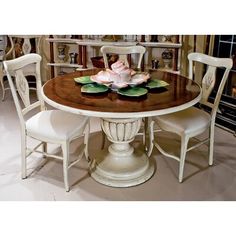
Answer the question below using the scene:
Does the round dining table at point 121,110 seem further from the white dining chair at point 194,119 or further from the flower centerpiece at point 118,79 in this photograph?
the white dining chair at point 194,119

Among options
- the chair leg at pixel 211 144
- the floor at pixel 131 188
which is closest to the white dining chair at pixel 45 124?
the floor at pixel 131 188

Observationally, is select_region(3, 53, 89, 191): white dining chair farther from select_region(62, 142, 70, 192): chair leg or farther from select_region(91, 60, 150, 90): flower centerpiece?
select_region(91, 60, 150, 90): flower centerpiece

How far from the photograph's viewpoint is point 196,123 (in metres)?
2.55

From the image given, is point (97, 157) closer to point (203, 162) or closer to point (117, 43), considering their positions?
point (203, 162)

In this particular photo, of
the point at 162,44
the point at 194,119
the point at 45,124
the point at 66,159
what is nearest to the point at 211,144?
the point at 194,119

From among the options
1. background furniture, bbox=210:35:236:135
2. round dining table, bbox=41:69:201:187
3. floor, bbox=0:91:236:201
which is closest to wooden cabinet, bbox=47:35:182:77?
background furniture, bbox=210:35:236:135

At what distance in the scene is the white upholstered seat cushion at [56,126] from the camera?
2379mm

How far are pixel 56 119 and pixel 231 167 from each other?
149cm

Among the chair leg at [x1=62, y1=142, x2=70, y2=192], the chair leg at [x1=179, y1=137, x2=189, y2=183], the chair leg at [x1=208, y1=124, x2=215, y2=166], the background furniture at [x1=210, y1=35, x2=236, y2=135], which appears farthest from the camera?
the background furniture at [x1=210, y1=35, x2=236, y2=135]

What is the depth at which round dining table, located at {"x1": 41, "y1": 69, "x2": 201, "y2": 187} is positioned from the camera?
2.10 meters

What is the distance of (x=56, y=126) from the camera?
244cm

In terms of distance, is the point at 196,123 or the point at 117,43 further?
the point at 117,43

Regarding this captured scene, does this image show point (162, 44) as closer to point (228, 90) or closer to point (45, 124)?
point (228, 90)
